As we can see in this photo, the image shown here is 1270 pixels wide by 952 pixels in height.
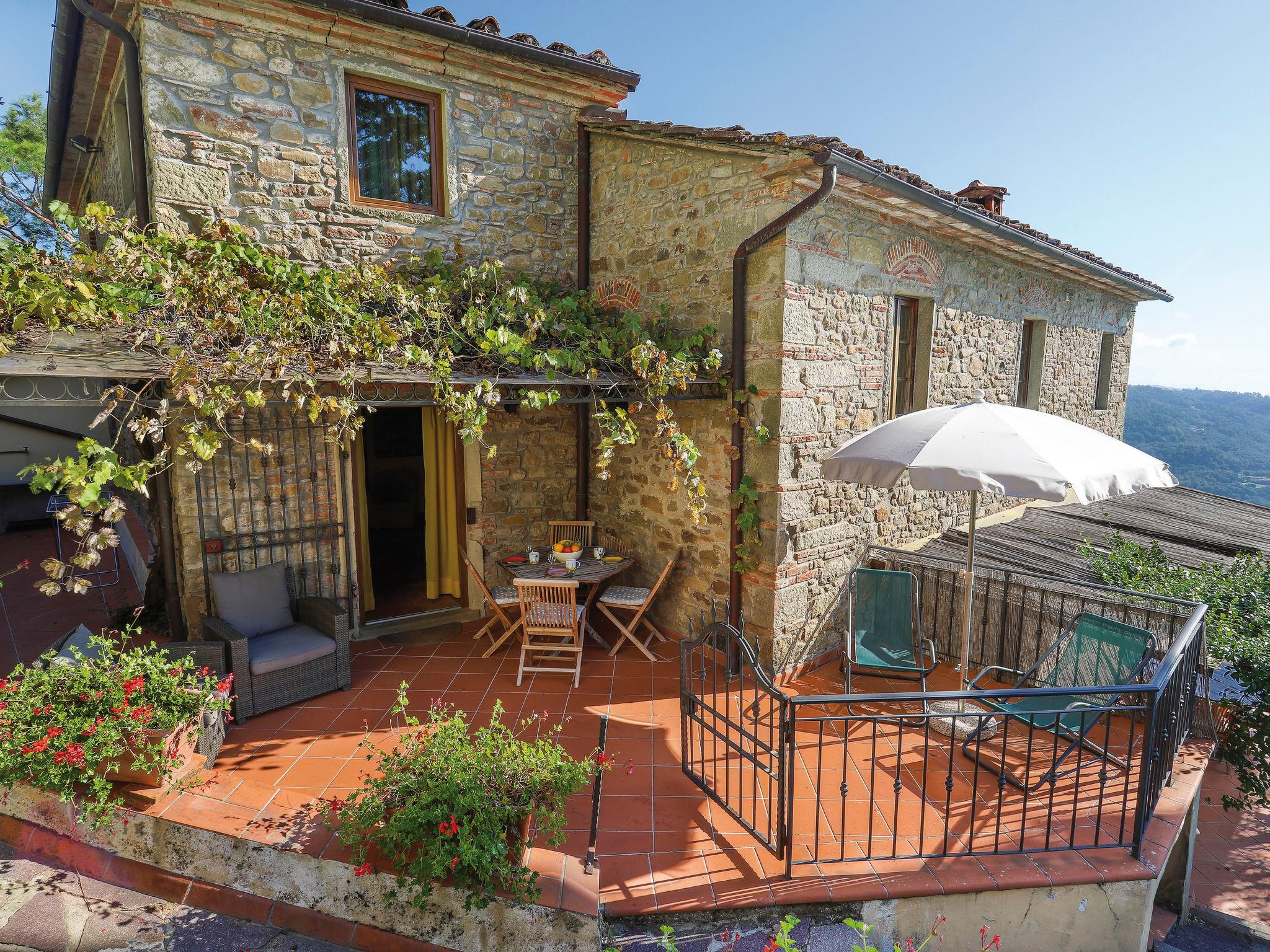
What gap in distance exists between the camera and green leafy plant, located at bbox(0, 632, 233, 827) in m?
3.52

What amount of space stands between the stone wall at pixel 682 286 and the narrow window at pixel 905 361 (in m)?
2.06

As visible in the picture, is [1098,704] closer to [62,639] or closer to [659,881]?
[659,881]

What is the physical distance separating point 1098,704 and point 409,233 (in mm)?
6522

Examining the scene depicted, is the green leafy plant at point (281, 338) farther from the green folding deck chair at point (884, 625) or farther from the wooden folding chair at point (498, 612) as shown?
the wooden folding chair at point (498, 612)

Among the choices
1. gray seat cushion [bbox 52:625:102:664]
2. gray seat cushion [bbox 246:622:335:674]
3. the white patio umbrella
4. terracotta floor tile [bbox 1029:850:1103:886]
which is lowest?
terracotta floor tile [bbox 1029:850:1103:886]

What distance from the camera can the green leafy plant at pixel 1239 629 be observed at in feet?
14.6

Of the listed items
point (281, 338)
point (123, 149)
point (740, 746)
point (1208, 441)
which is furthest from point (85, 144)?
point (1208, 441)

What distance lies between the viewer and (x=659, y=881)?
3.28 metres

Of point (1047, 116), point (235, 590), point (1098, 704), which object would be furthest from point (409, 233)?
point (1047, 116)

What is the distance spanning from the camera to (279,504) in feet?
18.3

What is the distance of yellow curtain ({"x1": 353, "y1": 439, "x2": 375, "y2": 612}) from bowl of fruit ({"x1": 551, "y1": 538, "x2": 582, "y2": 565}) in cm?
195

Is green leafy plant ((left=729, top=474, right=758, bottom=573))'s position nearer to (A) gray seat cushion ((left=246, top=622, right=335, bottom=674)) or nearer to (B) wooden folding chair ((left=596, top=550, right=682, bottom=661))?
(B) wooden folding chair ((left=596, top=550, right=682, bottom=661))

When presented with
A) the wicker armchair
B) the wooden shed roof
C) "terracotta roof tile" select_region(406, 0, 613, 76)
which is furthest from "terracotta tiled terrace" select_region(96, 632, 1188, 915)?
"terracotta roof tile" select_region(406, 0, 613, 76)

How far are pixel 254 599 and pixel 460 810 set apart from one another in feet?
10.3
